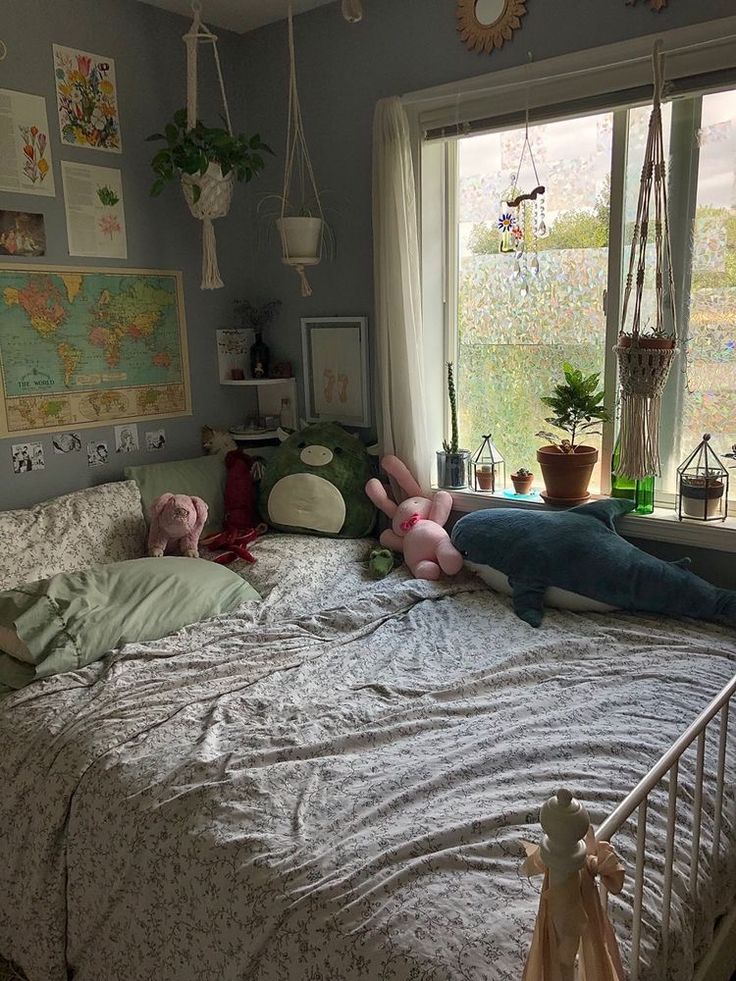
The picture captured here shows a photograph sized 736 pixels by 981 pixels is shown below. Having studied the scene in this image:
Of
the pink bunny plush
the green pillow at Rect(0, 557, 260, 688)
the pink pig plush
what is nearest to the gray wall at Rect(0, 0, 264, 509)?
the pink pig plush

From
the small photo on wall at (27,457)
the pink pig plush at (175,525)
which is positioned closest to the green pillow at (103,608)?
the pink pig plush at (175,525)

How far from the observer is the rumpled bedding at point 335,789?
52.4 inches

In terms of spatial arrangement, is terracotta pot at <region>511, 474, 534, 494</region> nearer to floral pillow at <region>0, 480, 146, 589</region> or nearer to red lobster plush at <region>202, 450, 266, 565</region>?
red lobster plush at <region>202, 450, 266, 565</region>

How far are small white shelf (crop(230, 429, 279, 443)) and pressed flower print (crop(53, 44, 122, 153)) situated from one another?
1167 millimetres

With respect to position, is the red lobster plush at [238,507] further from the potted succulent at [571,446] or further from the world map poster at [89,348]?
the potted succulent at [571,446]

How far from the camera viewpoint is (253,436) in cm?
345

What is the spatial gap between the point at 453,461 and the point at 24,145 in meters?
1.83

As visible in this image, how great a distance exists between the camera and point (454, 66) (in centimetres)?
279

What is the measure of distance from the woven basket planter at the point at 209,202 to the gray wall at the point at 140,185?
211 millimetres

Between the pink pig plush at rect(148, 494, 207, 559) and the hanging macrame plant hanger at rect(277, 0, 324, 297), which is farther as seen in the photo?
the hanging macrame plant hanger at rect(277, 0, 324, 297)

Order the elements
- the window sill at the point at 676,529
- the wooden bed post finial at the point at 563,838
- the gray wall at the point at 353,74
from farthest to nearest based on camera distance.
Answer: the gray wall at the point at 353,74 → the window sill at the point at 676,529 → the wooden bed post finial at the point at 563,838

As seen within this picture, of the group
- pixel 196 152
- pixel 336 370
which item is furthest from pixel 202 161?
pixel 336 370

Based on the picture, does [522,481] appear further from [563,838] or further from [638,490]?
[563,838]

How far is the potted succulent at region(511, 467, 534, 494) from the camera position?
292 cm
